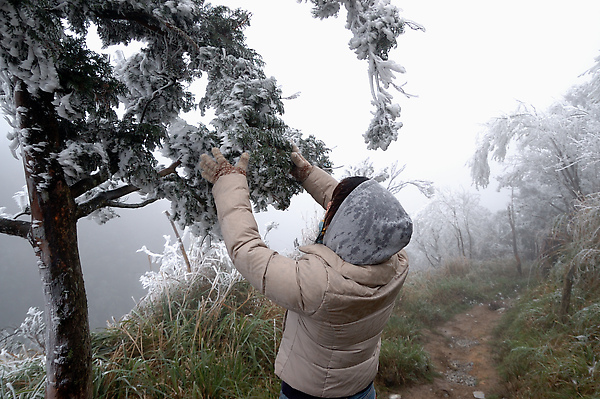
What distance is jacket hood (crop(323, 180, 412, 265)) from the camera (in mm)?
955

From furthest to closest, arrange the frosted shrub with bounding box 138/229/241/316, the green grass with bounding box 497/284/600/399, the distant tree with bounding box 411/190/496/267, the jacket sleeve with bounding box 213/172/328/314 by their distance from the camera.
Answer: the distant tree with bounding box 411/190/496/267 → the frosted shrub with bounding box 138/229/241/316 → the green grass with bounding box 497/284/600/399 → the jacket sleeve with bounding box 213/172/328/314

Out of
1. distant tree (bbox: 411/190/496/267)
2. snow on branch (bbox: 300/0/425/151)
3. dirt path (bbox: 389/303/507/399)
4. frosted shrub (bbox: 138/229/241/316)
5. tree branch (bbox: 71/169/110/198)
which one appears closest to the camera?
tree branch (bbox: 71/169/110/198)

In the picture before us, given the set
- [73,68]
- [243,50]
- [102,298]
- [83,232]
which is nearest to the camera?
[73,68]

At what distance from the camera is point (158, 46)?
147cm

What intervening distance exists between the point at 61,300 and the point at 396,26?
197 centimetres

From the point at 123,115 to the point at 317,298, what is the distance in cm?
132

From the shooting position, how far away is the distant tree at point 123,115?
3.26 feet

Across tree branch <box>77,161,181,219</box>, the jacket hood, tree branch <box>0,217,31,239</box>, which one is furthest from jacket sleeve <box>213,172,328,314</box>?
tree branch <box>0,217,31,239</box>

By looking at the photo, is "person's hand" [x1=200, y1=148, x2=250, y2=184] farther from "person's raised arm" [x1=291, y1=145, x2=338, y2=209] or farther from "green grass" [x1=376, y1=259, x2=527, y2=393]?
"green grass" [x1=376, y1=259, x2=527, y2=393]

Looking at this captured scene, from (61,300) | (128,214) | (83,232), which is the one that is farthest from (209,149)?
(128,214)

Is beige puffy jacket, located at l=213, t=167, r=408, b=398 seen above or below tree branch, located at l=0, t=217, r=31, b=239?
A: below

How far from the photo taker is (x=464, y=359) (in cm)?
439

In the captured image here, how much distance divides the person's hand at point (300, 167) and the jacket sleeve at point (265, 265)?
0.51m

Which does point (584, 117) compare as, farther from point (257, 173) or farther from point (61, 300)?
point (61, 300)
